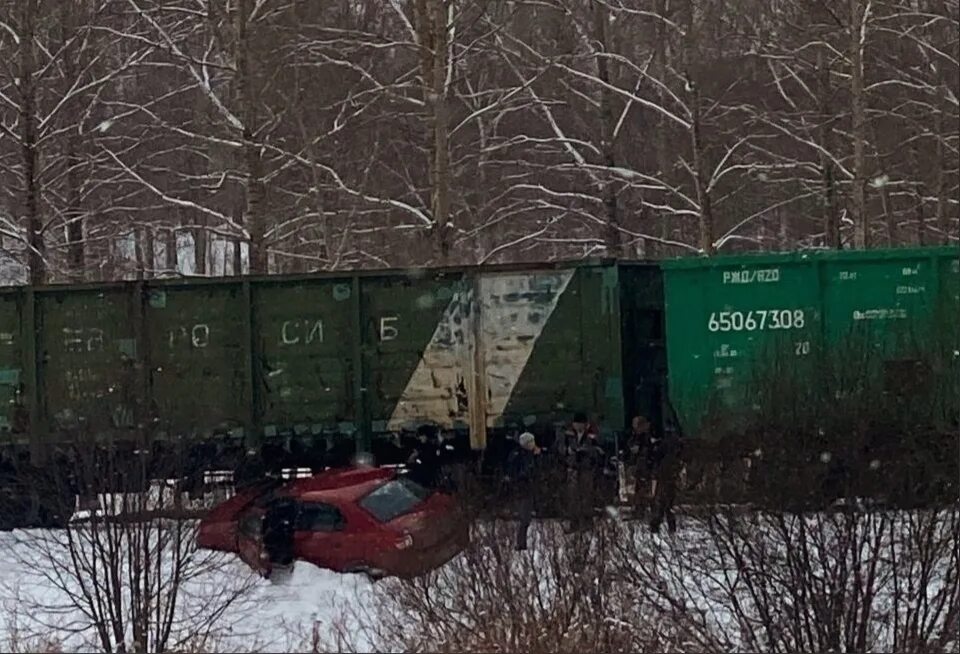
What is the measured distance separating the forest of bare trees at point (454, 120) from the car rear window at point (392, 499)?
5.43 meters

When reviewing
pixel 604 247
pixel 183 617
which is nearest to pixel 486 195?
pixel 604 247

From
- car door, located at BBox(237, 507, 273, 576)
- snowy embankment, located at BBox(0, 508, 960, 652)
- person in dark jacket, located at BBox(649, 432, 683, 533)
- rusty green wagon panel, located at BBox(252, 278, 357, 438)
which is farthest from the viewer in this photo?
rusty green wagon panel, located at BBox(252, 278, 357, 438)

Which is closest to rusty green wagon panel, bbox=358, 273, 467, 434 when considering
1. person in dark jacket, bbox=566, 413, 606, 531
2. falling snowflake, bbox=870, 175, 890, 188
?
person in dark jacket, bbox=566, 413, 606, 531

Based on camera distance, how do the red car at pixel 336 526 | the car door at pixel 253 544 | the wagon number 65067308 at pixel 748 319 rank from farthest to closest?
the wagon number 65067308 at pixel 748 319 → the car door at pixel 253 544 → the red car at pixel 336 526

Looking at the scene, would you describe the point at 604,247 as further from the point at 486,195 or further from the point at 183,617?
the point at 183,617

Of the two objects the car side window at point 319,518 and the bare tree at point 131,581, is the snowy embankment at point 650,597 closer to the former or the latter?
the bare tree at point 131,581

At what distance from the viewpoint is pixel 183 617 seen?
8234mm

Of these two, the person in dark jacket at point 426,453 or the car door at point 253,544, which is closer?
the car door at point 253,544

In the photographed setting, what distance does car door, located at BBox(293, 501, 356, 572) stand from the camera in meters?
10.2

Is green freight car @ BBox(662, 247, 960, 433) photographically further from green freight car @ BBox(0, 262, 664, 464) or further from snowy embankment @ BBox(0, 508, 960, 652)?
snowy embankment @ BBox(0, 508, 960, 652)

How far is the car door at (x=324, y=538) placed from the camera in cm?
1020

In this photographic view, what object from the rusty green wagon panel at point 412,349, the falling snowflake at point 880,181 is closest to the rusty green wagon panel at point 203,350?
the rusty green wagon panel at point 412,349

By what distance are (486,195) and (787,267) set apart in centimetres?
985

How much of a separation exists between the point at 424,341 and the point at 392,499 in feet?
8.96
